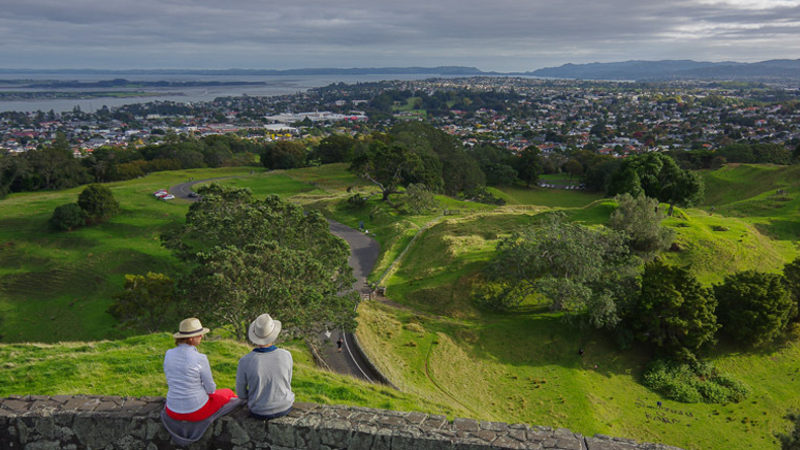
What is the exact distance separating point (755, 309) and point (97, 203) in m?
43.7

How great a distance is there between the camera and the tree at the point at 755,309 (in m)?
19.0

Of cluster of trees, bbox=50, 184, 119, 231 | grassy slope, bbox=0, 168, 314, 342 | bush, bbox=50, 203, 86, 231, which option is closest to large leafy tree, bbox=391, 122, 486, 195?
grassy slope, bbox=0, 168, 314, 342

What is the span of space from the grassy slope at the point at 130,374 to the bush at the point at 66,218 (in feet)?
87.6

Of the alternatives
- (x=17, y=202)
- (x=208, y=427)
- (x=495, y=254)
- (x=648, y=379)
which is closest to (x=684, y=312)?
(x=648, y=379)

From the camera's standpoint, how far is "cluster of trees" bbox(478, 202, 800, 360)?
61.7ft

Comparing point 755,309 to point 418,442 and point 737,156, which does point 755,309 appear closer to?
point 418,442

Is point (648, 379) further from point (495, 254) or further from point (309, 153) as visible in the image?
point (309, 153)

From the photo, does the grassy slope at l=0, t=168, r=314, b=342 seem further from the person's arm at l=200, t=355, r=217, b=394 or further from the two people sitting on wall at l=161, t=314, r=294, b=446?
the person's arm at l=200, t=355, r=217, b=394

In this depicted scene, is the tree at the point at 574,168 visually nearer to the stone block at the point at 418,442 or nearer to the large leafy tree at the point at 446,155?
the large leafy tree at the point at 446,155

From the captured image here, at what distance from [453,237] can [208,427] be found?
26524 millimetres

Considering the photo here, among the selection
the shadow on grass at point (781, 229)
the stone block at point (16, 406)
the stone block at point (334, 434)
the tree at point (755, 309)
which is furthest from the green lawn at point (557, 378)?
the shadow on grass at point (781, 229)

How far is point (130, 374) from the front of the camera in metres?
9.86

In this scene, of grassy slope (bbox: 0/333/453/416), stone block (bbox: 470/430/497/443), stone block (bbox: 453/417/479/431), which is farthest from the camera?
grassy slope (bbox: 0/333/453/416)

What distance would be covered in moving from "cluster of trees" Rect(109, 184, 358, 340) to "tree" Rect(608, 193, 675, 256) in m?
16.8
